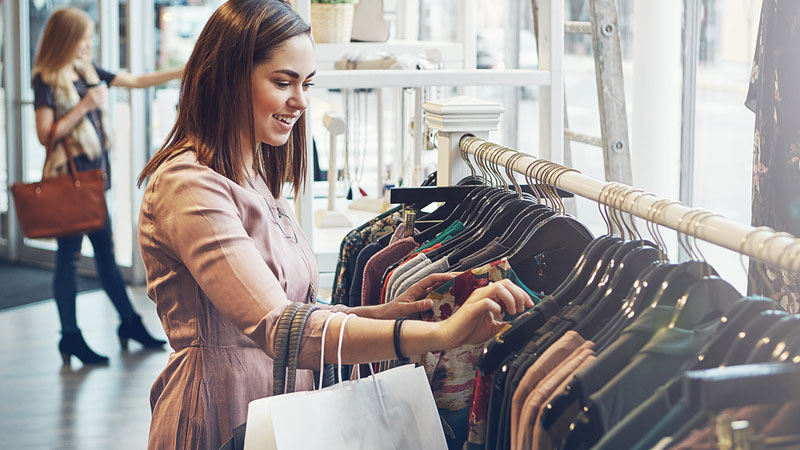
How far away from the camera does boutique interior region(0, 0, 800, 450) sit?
0.94 m

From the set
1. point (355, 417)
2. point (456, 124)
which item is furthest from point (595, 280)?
point (456, 124)

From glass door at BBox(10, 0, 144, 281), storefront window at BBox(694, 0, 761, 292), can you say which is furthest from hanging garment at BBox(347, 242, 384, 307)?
glass door at BBox(10, 0, 144, 281)

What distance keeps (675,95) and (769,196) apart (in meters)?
1.22

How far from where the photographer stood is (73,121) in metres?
4.33

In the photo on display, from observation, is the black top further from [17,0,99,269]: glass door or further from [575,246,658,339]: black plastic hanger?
[575,246,658,339]: black plastic hanger

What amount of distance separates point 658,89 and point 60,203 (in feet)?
9.54

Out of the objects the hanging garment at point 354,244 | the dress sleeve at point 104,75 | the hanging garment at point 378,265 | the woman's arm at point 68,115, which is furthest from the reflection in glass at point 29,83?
the hanging garment at point 378,265

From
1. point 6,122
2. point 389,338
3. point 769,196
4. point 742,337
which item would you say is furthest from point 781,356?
point 6,122

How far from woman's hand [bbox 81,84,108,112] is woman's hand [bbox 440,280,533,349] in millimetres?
3609

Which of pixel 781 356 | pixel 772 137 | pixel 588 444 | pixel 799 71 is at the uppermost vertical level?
pixel 799 71

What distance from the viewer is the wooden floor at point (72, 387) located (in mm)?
3619

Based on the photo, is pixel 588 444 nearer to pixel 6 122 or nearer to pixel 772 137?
pixel 772 137

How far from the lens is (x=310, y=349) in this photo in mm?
1290

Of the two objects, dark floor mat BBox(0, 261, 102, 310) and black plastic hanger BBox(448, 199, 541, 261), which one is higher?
black plastic hanger BBox(448, 199, 541, 261)
